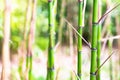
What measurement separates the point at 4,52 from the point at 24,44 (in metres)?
0.50

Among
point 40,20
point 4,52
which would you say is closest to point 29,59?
point 4,52

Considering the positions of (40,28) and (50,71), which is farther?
(40,28)

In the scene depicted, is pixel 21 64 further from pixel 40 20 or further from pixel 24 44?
pixel 40 20

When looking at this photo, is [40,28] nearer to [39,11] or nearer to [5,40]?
[39,11]

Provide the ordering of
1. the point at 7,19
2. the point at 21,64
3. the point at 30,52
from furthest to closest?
the point at 21,64 < the point at 30,52 < the point at 7,19

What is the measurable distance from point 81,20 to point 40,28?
386cm

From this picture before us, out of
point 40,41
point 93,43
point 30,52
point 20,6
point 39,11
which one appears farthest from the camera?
point 40,41

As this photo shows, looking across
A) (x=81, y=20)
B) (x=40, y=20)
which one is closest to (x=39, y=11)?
(x=81, y=20)

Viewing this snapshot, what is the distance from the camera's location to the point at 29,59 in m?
0.99

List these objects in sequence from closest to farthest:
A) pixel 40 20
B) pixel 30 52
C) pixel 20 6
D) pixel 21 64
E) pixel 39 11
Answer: pixel 30 52, pixel 21 64, pixel 39 11, pixel 20 6, pixel 40 20

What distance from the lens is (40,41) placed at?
484 cm

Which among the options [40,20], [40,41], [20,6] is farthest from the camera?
[40,41]

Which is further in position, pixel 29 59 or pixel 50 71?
pixel 29 59

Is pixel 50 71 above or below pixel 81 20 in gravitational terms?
below
